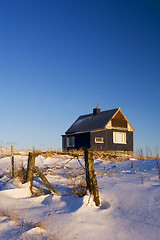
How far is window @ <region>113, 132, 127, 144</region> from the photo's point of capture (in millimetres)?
28766

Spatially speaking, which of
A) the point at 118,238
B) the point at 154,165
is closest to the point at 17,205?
the point at 118,238

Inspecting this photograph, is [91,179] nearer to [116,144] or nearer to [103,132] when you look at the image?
[103,132]

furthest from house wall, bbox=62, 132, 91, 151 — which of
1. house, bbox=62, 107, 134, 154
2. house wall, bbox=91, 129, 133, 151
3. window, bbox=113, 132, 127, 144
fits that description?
window, bbox=113, 132, 127, 144

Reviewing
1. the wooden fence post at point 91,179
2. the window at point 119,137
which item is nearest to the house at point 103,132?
the window at point 119,137

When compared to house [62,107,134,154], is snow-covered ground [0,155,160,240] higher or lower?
lower

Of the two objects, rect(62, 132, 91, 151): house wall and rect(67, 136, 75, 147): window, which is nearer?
rect(62, 132, 91, 151): house wall

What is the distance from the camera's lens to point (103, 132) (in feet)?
91.4

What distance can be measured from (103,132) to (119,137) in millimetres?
2681

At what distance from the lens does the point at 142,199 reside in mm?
5234

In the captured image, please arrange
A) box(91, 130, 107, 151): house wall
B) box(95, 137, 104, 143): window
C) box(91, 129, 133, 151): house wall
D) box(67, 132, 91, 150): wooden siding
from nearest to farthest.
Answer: box(91, 130, 107, 151): house wall
box(91, 129, 133, 151): house wall
box(95, 137, 104, 143): window
box(67, 132, 91, 150): wooden siding

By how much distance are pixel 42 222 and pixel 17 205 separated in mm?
1537

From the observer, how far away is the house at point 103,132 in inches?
1091

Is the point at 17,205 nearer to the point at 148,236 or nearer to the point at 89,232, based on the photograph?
the point at 89,232

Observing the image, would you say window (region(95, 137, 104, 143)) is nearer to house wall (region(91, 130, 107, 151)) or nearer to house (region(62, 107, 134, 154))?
house (region(62, 107, 134, 154))
